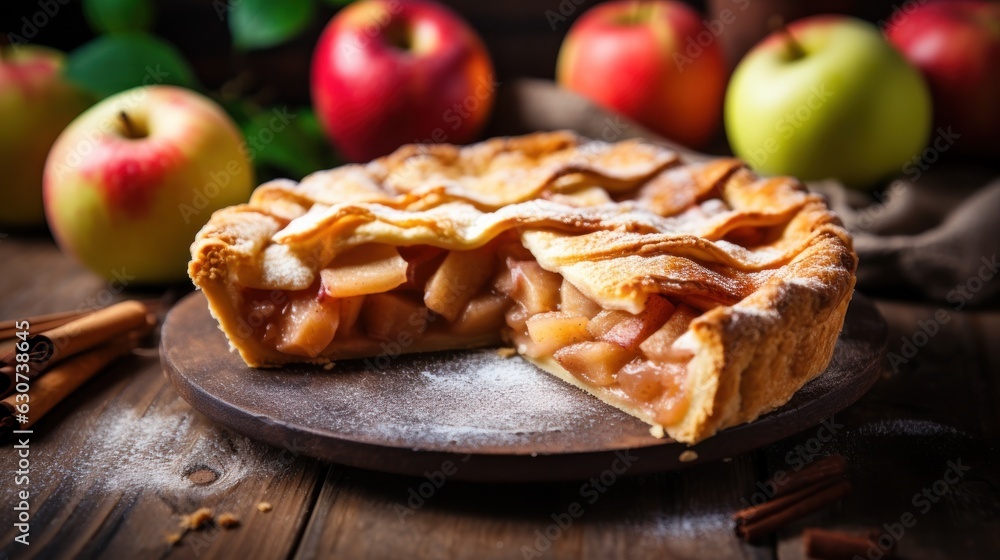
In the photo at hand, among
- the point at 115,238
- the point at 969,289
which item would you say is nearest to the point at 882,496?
the point at 969,289

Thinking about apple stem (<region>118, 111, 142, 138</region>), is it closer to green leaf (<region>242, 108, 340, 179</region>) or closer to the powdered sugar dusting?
green leaf (<region>242, 108, 340, 179</region>)

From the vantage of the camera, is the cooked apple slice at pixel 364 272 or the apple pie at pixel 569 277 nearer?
the apple pie at pixel 569 277

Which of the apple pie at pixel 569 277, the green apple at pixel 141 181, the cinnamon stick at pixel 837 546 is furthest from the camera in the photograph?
the green apple at pixel 141 181

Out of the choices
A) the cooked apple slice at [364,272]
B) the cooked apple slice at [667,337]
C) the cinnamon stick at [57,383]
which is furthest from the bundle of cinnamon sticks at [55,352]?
the cooked apple slice at [667,337]

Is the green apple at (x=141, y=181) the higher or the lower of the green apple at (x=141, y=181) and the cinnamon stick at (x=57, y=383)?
the higher

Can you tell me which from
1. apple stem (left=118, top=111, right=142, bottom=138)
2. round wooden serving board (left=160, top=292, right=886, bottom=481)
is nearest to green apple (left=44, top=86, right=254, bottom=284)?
apple stem (left=118, top=111, right=142, bottom=138)

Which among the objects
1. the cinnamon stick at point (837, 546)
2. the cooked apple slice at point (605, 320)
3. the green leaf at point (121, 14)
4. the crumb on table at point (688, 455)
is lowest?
the cinnamon stick at point (837, 546)

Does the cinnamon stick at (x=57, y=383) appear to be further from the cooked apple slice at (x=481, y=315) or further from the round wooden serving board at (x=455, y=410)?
the cooked apple slice at (x=481, y=315)

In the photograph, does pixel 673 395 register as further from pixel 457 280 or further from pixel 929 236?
pixel 929 236
